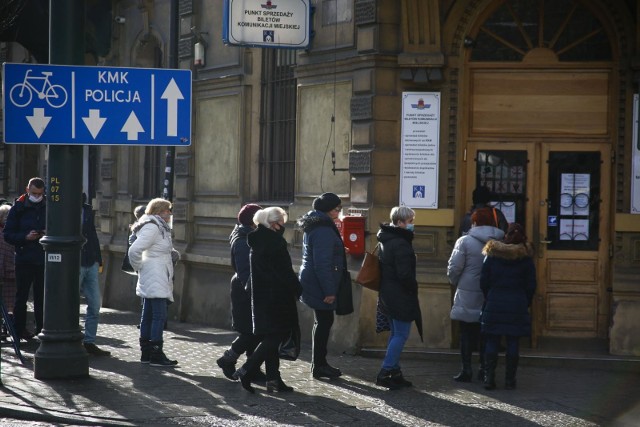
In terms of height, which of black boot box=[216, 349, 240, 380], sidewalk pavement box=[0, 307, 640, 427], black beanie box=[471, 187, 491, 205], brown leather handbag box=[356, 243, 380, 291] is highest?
black beanie box=[471, 187, 491, 205]

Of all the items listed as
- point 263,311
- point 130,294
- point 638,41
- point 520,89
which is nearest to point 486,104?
point 520,89

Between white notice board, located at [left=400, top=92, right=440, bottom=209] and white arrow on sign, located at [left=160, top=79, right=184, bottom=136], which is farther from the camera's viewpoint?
white notice board, located at [left=400, top=92, right=440, bottom=209]

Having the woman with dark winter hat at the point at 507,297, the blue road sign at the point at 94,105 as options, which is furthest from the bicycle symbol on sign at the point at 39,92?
the woman with dark winter hat at the point at 507,297

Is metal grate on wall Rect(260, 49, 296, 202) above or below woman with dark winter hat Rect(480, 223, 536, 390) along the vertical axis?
above

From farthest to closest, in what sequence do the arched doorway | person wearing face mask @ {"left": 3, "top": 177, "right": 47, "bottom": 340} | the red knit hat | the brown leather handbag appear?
1. person wearing face mask @ {"left": 3, "top": 177, "right": 47, "bottom": 340}
2. the arched doorway
3. the red knit hat
4. the brown leather handbag

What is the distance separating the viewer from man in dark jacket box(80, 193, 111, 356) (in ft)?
45.0

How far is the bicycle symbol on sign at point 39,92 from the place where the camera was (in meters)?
11.4

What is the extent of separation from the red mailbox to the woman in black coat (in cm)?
299

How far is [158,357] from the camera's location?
42.5ft

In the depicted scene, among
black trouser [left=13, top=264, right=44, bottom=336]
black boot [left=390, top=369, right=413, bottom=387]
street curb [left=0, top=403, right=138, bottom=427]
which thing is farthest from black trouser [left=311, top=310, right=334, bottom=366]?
black trouser [left=13, top=264, right=44, bottom=336]

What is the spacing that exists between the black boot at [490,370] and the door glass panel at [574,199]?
303 centimetres

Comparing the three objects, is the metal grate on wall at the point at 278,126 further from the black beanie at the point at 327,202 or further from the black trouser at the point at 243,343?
the black trouser at the point at 243,343

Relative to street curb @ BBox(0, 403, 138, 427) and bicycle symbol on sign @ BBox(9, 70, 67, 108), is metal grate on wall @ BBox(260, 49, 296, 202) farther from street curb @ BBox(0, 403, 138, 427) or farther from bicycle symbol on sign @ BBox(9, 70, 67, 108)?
street curb @ BBox(0, 403, 138, 427)

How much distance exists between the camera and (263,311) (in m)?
11.2
